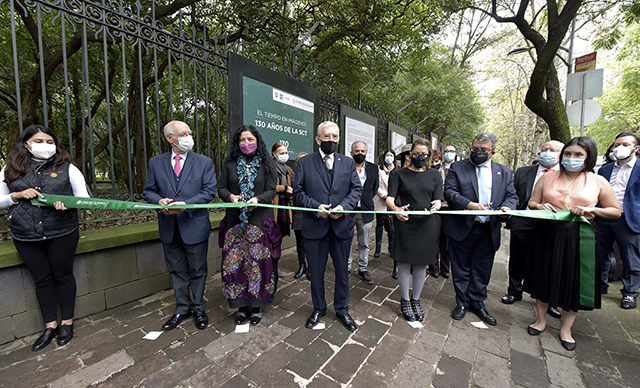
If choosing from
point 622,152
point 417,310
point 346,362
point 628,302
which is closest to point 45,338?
point 346,362

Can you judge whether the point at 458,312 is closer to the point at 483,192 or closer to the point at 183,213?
the point at 483,192

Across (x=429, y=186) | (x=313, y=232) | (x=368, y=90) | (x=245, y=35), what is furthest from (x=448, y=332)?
(x=368, y=90)

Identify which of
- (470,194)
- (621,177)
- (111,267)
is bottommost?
(111,267)

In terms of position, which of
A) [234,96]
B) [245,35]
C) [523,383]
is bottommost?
[523,383]

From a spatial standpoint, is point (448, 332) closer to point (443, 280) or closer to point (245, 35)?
point (443, 280)

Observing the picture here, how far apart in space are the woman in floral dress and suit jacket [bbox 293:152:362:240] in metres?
0.35

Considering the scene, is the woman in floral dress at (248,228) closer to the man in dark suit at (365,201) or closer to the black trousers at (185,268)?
the black trousers at (185,268)

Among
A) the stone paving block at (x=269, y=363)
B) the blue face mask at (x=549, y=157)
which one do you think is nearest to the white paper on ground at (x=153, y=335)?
the stone paving block at (x=269, y=363)

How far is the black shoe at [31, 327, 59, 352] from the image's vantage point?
2.52m

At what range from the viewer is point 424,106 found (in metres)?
16.8

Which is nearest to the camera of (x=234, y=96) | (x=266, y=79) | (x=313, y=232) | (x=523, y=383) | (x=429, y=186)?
(x=523, y=383)

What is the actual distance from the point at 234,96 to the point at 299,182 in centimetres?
208

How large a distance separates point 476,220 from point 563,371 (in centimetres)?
140

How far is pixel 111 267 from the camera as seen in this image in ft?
10.5
